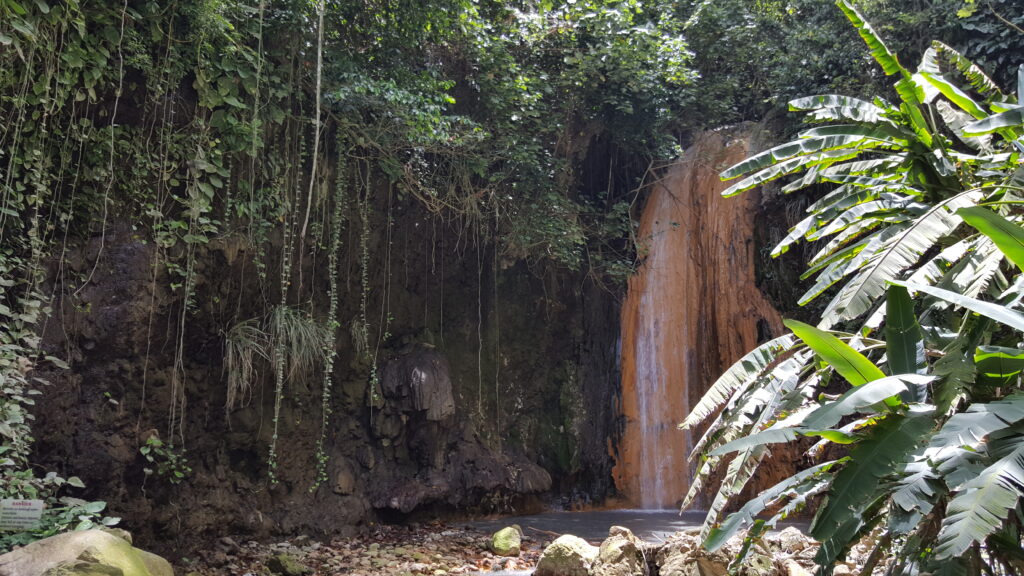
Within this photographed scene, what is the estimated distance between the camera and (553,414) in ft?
32.6

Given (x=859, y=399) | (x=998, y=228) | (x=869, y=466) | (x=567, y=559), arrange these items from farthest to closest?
1. (x=567, y=559)
2. (x=998, y=228)
3. (x=869, y=466)
4. (x=859, y=399)

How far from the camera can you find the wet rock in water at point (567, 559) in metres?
4.99

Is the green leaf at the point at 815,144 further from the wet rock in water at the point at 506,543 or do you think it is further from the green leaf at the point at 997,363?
the wet rock in water at the point at 506,543

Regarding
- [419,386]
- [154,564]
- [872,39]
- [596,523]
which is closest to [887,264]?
[872,39]

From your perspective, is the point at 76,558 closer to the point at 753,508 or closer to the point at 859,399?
the point at 753,508

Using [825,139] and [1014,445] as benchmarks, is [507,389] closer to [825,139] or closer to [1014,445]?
[825,139]

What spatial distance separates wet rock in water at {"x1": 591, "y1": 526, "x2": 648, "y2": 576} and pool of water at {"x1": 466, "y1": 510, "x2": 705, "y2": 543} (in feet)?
6.11

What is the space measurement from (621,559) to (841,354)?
2.79 m

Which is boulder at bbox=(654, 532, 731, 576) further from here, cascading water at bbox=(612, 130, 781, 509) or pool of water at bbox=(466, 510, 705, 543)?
cascading water at bbox=(612, 130, 781, 509)

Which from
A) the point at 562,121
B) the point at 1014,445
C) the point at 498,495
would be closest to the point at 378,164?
the point at 562,121

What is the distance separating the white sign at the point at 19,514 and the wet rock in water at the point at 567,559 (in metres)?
3.29

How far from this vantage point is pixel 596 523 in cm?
812

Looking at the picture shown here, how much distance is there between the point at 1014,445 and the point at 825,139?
2.58 meters

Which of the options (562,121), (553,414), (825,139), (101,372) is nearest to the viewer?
(825,139)
